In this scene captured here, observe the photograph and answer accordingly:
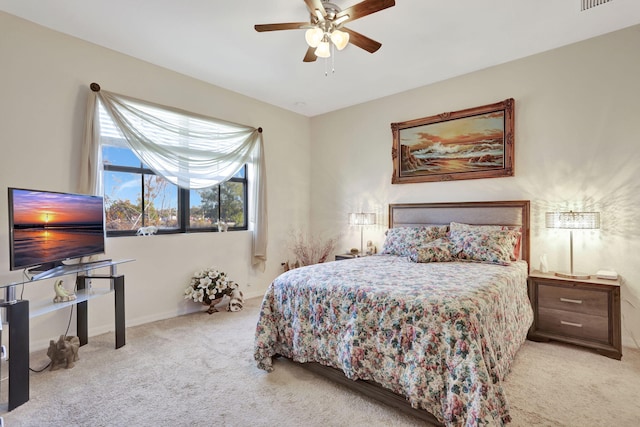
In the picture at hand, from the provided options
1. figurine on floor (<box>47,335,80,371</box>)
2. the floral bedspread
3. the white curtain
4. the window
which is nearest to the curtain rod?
the white curtain

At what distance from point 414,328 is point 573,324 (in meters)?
1.98

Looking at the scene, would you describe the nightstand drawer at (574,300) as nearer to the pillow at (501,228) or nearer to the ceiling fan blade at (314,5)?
the pillow at (501,228)

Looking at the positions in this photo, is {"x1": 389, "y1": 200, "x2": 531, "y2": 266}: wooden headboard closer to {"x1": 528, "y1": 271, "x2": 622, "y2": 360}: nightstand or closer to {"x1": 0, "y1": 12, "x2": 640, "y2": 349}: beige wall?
{"x1": 0, "y1": 12, "x2": 640, "y2": 349}: beige wall

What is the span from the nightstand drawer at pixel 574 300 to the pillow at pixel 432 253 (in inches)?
33.3

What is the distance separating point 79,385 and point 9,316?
0.65 metres

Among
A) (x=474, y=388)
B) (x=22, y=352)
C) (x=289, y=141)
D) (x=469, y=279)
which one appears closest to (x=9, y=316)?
(x=22, y=352)

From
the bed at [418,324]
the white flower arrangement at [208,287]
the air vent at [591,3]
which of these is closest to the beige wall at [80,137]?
the white flower arrangement at [208,287]

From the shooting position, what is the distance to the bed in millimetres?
1639

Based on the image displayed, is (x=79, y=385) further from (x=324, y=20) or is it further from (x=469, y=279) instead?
(x=324, y=20)

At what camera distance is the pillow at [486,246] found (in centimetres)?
303

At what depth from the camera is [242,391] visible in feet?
7.04

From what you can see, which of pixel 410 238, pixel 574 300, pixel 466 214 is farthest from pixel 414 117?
pixel 574 300

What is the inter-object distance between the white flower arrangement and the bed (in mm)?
1485

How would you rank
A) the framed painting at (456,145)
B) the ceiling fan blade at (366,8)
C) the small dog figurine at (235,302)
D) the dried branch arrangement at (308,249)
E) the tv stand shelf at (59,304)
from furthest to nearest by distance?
1. the dried branch arrangement at (308,249)
2. the small dog figurine at (235,302)
3. the framed painting at (456,145)
4. the tv stand shelf at (59,304)
5. the ceiling fan blade at (366,8)
